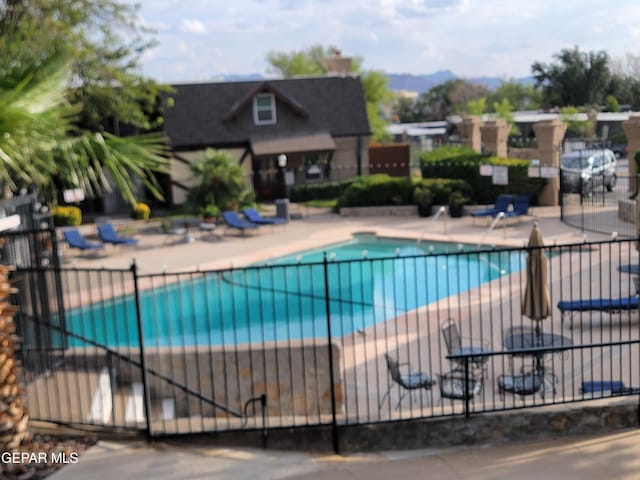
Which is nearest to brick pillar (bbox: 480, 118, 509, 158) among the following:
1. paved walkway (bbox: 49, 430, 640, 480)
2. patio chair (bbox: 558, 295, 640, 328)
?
patio chair (bbox: 558, 295, 640, 328)

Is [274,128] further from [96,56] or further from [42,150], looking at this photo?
[42,150]

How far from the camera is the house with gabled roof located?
3291cm

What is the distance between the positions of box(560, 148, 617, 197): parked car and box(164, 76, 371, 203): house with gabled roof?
9.50 meters

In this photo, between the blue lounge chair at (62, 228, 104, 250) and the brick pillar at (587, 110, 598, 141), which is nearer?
the blue lounge chair at (62, 228, 104, 250)

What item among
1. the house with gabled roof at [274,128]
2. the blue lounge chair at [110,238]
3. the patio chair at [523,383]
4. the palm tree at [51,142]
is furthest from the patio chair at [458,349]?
the house with gabled roof at [274,128]

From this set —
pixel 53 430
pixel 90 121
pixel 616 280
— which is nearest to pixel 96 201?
pixel 90 121

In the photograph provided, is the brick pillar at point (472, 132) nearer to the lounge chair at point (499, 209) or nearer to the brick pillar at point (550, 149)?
the brick pillar at point (550, 149)

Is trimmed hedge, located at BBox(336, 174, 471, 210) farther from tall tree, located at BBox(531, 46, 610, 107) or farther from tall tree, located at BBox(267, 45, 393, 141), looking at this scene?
tall tree, located at BBox(267, 45, 393, 141)

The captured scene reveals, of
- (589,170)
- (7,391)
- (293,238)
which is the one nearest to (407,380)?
(7,391)

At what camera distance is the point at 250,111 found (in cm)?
3425

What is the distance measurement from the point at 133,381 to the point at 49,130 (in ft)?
18.7

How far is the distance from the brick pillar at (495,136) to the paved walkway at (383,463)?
23.1 metres

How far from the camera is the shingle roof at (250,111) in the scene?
3303cm

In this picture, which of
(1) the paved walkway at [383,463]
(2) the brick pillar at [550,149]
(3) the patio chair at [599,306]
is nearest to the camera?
(1) the paved walkway at [383,463]
